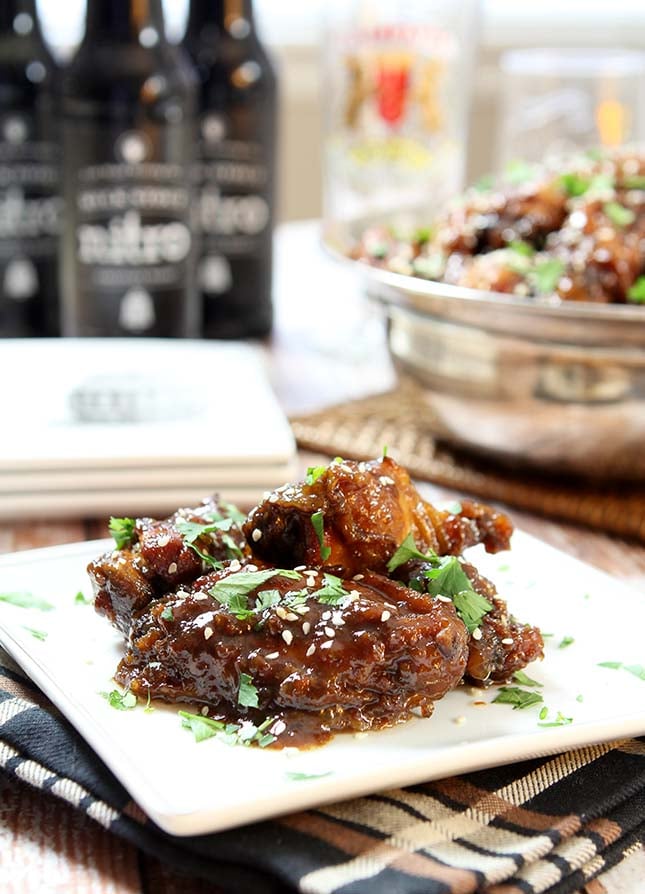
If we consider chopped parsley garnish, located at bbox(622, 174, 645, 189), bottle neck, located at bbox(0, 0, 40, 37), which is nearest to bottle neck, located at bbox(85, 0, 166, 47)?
bottle neck, located at bbox(0, 0, 40, 37)

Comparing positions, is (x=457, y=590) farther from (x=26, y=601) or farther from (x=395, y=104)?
(x=395, y=104)

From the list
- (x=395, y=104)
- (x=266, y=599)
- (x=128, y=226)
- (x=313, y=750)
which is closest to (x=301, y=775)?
(x=313, y=750)

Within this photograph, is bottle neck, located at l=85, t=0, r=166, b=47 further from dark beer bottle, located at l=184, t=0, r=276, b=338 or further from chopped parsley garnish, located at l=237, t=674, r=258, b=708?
chopped parsley garnish, located at l=237, t=674, r=258, b=708

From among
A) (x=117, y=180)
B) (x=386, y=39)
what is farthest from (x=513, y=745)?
(x=386, y=39)

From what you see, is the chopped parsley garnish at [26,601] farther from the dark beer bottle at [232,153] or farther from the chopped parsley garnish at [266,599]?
the dark beer bottle at [232,153]

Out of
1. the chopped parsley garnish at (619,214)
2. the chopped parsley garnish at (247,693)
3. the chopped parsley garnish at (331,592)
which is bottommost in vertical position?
the chopped parsley garnish at (247,693)

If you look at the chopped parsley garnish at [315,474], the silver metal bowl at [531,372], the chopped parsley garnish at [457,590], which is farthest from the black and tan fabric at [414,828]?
the silver metal bowl at [531,372]
